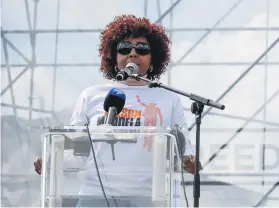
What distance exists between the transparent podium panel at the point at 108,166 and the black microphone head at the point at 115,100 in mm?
73

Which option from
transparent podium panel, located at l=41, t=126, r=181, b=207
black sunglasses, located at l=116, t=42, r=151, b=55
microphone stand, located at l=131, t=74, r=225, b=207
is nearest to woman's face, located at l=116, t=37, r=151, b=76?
black sunglasses, located at l=116, t=42, r=151, b=55

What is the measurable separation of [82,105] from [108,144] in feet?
0.92

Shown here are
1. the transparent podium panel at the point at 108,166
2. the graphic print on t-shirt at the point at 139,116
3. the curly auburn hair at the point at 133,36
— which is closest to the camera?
the transparent podium panel at the point at 108,166

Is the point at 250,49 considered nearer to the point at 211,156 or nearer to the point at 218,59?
the point at 218,59

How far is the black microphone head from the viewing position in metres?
1.61

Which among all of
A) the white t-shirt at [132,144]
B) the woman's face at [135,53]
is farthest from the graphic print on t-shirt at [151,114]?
the woman's face at [135,53]

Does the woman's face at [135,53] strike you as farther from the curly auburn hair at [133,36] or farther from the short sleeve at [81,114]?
the short sleeve at [81,114]

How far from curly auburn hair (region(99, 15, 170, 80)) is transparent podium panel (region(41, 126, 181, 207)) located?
0.43 m

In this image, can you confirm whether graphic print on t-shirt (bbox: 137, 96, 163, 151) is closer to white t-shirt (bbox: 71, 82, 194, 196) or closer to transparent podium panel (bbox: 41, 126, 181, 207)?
white t-shirt (bbox: 71, 82, 194, 196)

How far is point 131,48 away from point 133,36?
0.05 meters

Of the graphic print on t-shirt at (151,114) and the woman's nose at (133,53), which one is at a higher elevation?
the woman's nose at (133,53)

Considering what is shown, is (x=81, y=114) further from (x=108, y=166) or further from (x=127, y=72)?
(x=108, y=166)

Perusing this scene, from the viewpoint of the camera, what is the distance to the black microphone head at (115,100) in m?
1.61

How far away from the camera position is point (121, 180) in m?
1.56
